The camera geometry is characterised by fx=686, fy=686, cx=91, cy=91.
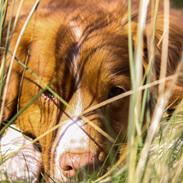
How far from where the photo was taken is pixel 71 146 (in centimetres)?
328

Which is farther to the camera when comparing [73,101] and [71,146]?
[73,101]

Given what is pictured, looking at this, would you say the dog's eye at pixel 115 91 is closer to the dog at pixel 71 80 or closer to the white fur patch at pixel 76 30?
the dog at pixel 71 80

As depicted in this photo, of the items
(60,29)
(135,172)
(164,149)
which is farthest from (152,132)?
(60,29)

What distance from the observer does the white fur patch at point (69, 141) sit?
327cm

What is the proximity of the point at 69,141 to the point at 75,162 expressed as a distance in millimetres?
148

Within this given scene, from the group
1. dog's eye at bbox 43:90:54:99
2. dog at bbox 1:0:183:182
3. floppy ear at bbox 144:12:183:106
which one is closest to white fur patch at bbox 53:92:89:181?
dog at bbox 1:0:183:182

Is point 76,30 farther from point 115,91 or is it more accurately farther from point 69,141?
point 69,141

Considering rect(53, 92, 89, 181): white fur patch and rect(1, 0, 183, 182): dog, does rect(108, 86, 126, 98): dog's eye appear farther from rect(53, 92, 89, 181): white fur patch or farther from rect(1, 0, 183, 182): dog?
rect(53, 92, 89, 181): white fur patch

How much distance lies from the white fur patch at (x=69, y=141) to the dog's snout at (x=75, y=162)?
3 centimetres

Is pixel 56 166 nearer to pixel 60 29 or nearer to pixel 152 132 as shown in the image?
pixel 60 29

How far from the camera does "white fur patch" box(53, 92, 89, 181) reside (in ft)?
10.7

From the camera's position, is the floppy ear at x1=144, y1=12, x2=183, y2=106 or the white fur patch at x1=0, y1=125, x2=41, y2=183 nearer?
the white fur patch at x1=0, y1=125, x2=41, y2=183

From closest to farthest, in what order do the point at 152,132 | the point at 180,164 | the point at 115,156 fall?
the point at 152,132 → the point at 180,164 → the point at 115,156

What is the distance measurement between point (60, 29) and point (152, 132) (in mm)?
1567
